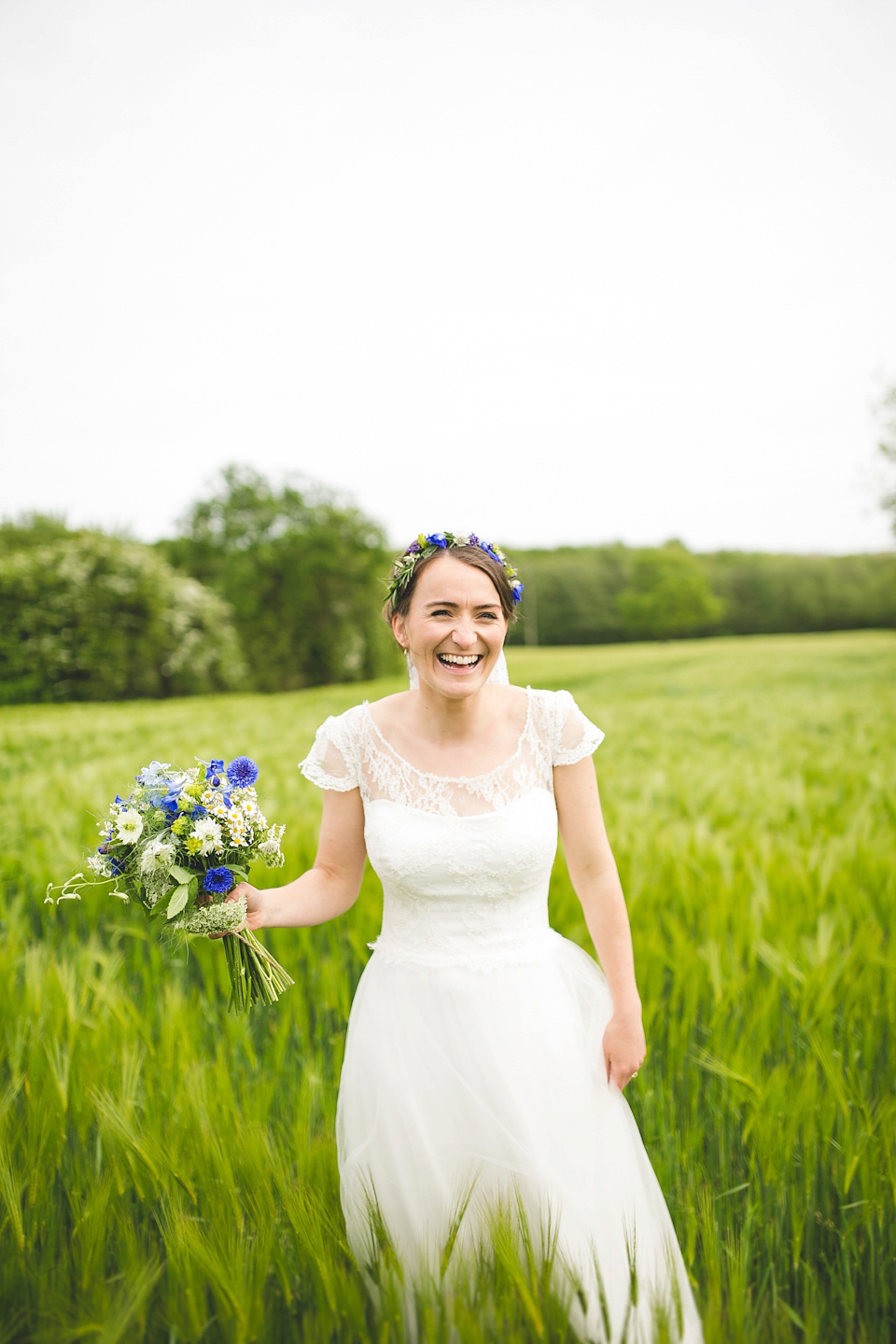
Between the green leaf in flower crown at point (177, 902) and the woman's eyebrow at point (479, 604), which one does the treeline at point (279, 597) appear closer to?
the woman's eyebrow at point (479, 604)

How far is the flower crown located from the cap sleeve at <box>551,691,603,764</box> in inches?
13.0

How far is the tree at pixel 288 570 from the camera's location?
24359 mm

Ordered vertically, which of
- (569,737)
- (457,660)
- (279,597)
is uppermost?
(279,597)

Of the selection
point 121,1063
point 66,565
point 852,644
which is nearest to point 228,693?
point 66,565

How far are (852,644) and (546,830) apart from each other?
3735 cm

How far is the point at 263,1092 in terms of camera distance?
2.26m

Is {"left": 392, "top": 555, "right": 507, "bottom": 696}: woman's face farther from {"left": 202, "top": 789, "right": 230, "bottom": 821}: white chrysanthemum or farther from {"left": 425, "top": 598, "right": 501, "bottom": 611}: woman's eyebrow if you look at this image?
{"left": 202, "top": 789, "right": 230, "bottom": 821}: white chrysanthemum

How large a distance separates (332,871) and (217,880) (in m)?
0.52

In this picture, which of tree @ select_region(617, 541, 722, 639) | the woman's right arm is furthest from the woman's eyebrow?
tree @ select_region(617, 541, 722, 639)

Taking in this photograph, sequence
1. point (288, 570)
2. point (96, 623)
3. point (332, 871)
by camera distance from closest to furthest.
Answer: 1. point (332, 871)
2. point (96, 623)
3. point (288, 570)

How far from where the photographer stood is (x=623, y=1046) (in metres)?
1.82

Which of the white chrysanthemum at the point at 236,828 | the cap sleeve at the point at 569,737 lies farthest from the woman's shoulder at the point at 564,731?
the white chrysanthemum at the point at 236,828
